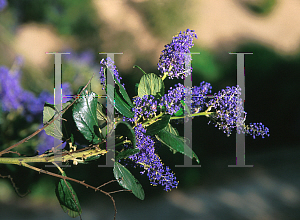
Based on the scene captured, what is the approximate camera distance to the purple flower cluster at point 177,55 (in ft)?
1.59

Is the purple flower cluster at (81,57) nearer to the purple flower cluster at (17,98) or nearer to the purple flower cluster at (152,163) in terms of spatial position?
the purple flower cluster at (17,98)

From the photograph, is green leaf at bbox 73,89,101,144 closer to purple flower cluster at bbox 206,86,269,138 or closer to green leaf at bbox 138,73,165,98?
green leaf at bbox 138,73,165,98

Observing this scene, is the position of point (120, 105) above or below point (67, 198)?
above

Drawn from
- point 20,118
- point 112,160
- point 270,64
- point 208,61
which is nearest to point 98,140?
point 112,160

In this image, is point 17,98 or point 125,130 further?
point 17,98

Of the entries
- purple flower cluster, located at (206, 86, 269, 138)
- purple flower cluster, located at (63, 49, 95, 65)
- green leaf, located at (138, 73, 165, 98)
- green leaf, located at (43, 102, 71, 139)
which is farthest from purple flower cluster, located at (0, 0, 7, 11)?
purple flower cluster, located at (206, 86, 269, 138)

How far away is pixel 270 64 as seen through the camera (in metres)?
0.90

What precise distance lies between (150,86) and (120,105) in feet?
0.25

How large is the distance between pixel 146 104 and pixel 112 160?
113mm

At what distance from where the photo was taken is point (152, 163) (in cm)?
48

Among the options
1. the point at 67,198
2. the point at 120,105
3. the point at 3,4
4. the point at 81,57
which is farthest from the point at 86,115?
the point at 3,4

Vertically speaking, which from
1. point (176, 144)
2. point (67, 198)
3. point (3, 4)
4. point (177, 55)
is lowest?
point (67, 198)

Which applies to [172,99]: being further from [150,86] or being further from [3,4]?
[3,4]

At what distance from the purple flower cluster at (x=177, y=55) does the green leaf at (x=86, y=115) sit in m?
0.14
